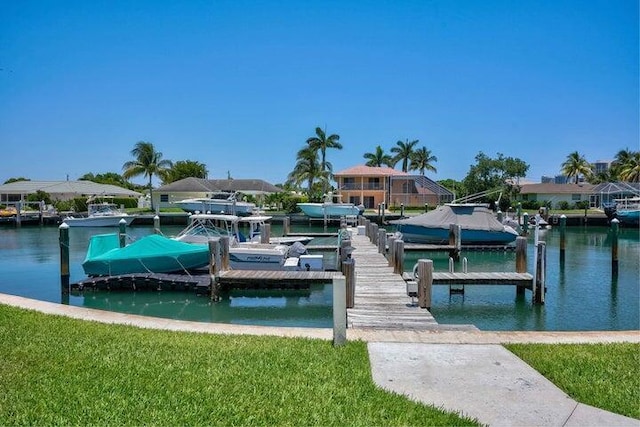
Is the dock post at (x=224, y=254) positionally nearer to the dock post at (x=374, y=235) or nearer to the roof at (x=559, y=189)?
the dock post at (x=374, y=235)

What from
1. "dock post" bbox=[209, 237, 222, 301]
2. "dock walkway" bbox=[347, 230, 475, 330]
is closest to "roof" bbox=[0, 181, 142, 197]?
"dock post" bbox=[209, 237, 222, 301]

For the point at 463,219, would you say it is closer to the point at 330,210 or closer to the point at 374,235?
the point at 374,235

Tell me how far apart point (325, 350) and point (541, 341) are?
376 cm

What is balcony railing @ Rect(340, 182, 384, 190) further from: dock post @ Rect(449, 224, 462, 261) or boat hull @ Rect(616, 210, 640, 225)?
dock post @ Rect(449, 224, 462, 261)

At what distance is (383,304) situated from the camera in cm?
1305

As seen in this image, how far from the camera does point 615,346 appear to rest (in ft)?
27.2

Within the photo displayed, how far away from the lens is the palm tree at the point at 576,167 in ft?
319

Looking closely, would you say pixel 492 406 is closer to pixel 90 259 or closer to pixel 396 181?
pixel 90 259

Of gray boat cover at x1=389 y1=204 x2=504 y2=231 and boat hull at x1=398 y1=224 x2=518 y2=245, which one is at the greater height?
gray boat cover at x1=389 y1=204 x2=504 y2=231

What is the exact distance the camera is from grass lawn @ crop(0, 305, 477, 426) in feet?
16.9

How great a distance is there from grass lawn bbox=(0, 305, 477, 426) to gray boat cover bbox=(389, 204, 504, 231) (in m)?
27.1

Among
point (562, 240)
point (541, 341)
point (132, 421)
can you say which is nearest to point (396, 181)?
point (562, 240)

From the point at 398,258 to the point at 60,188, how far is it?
70.9 meters

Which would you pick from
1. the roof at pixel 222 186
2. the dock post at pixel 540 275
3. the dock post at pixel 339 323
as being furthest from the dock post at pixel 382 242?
the roof at pixel 222 186
